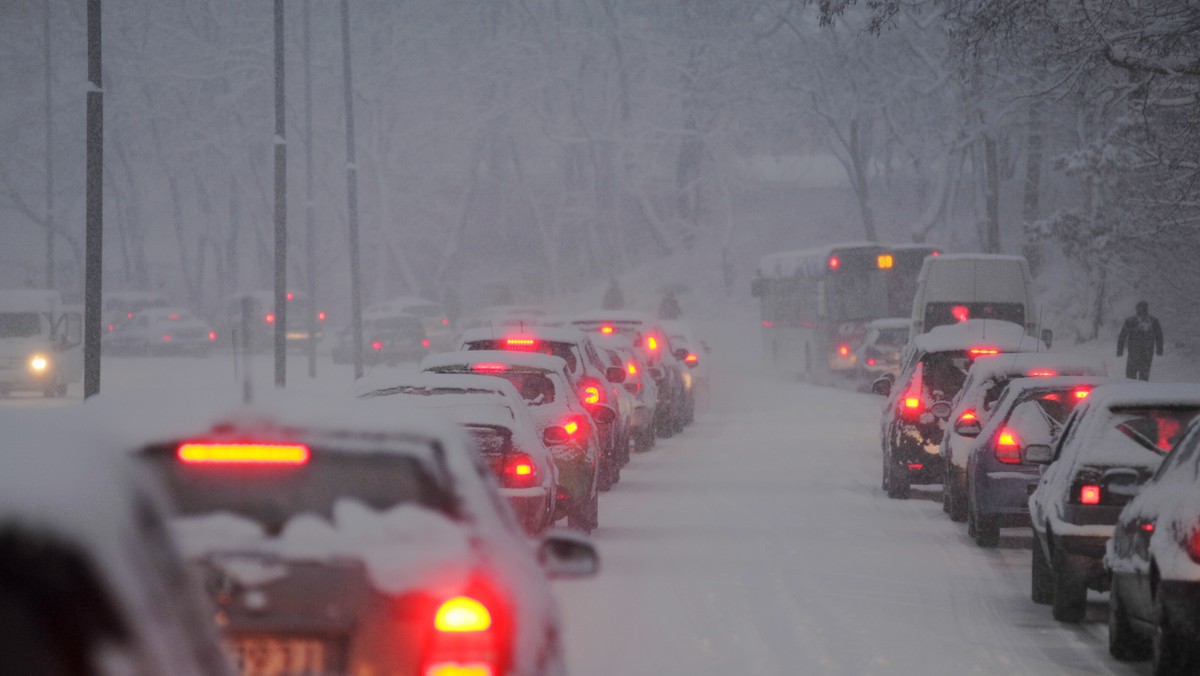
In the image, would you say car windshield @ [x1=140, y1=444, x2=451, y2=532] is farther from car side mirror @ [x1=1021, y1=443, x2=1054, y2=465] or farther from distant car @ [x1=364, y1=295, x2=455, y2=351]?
distant car @ [x1=364, y1=295, x2=455, y2=351]

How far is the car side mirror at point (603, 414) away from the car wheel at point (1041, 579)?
8.40 meters

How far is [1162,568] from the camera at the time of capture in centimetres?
843

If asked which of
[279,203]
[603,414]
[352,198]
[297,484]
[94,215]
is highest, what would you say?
[352,198]

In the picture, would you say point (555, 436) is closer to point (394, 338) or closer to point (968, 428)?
point (968, 428)

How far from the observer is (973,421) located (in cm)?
1628

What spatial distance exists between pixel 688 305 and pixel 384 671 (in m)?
74.8

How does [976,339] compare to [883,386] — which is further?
[883,386]

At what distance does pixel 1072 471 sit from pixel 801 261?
4009 centimetres

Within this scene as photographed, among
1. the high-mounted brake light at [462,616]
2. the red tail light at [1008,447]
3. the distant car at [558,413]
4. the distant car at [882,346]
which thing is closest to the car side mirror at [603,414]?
the distant car at [558,413]

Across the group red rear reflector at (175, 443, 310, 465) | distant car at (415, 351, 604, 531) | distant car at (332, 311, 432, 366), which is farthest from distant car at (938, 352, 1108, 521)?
distant car at (332, 311, 432, 366)

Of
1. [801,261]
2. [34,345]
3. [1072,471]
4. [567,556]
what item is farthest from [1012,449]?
[801,261]

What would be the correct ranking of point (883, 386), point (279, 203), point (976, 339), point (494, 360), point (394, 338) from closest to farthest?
point (494, 360)
point (976, 339)
point (883, 386)
point (279, 203)
point (394, 338)

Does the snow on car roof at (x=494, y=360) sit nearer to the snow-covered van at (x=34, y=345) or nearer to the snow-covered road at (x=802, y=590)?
the snow-covered road at (x=802, y=590)

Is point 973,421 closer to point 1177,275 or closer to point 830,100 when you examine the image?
point 1177,275
